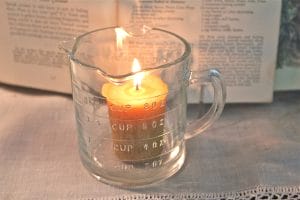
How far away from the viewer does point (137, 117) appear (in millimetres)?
460

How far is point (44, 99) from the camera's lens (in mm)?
600

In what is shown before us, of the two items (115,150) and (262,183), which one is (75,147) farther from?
(262,183)

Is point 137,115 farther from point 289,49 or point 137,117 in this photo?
point 289,49

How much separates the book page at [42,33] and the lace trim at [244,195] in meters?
0.18

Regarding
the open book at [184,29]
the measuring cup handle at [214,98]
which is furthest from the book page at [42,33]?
the measuring cup handle at [214,98]

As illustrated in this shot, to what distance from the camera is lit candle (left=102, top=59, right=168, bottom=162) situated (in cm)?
46

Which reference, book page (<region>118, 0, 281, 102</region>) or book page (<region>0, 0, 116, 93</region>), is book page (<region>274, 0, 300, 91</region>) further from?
book page (<region>0, 0, 116, 93</region>)

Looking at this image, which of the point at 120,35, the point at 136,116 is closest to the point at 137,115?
the point at 136,116

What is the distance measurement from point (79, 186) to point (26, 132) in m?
0.10

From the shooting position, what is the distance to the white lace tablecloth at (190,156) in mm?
463

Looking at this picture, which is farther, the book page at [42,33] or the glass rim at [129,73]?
the book page at [42,33]

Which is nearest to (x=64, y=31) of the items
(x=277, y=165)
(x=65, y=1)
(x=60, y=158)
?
(x=65, y=1)

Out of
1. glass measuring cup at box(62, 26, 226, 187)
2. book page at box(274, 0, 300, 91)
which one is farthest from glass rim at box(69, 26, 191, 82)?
book page at box(274, 0, 300, 91)

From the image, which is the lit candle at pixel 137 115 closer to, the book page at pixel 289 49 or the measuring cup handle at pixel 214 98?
the measuring cup handle at pixel 214 98
